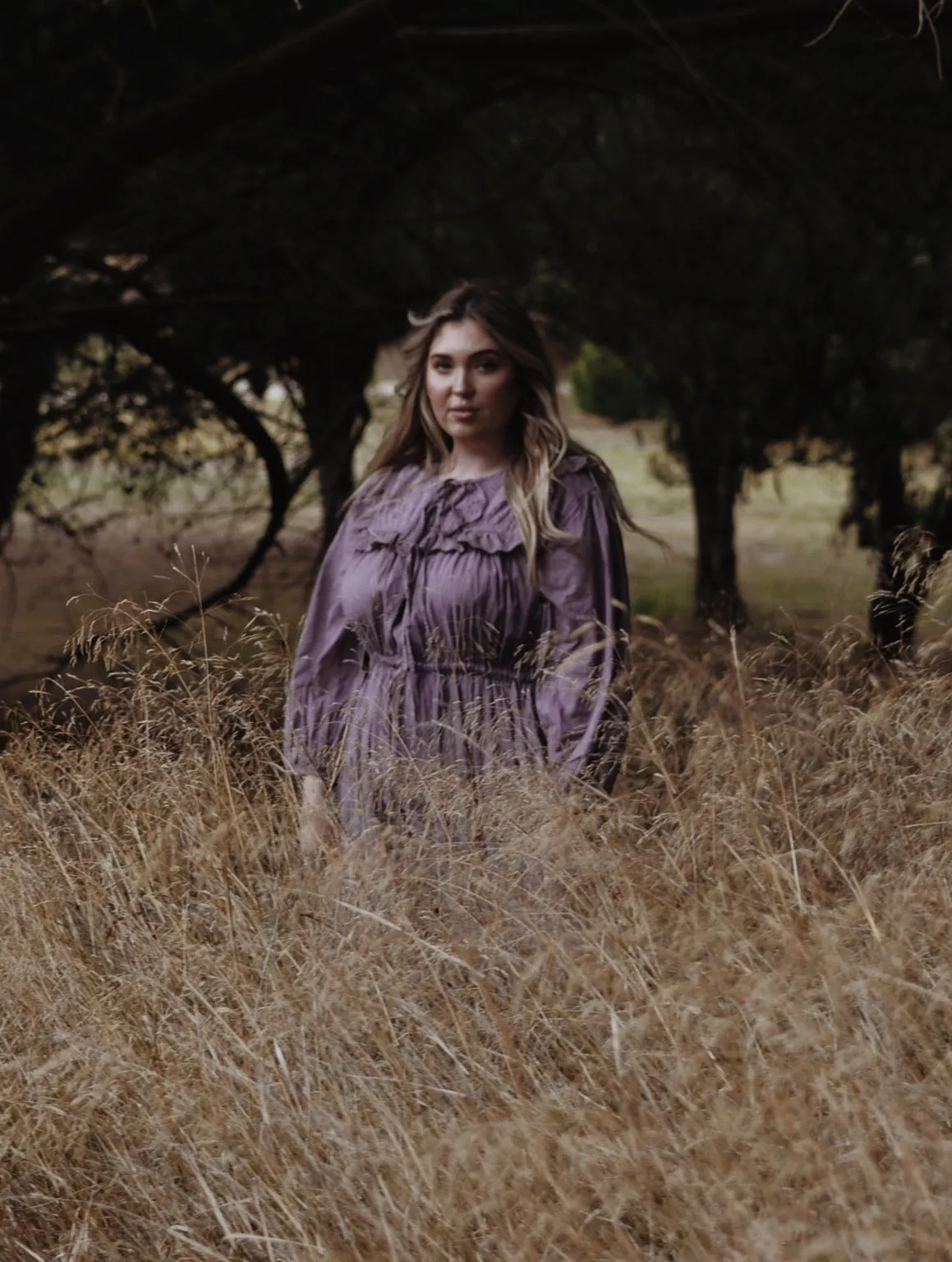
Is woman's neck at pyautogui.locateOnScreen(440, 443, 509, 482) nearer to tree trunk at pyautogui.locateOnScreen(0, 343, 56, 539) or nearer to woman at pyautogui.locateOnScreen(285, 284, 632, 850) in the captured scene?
woman at pyautogui.locateOnScreen(285, 284, 632, 850)

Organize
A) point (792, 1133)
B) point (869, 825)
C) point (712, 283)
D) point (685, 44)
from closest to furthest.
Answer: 1. point (792, 1133)
2. point (869, 825)
3. point (685, 44)
4. point (712, 283)

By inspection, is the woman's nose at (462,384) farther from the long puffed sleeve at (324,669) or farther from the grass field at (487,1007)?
the grass field at (487,1007)

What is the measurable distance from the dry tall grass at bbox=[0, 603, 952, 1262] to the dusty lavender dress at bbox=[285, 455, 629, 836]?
0.15 meters

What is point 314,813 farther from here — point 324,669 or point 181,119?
point 181,119

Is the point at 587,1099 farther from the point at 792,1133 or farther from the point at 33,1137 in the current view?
the point at 33,1137

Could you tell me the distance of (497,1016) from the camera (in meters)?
→ 2.32

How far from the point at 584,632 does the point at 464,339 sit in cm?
66

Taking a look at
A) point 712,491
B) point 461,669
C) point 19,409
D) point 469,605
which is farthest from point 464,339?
point 712,491

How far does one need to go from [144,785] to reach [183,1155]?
1005 millimetres

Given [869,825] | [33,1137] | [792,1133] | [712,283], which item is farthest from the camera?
[712,283]

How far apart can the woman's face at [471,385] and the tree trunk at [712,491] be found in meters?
6.67

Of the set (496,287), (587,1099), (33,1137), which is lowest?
(33,1137)

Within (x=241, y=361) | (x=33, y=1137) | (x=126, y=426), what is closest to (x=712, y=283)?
(x=241, y=361)

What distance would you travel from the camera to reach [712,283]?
928cm
